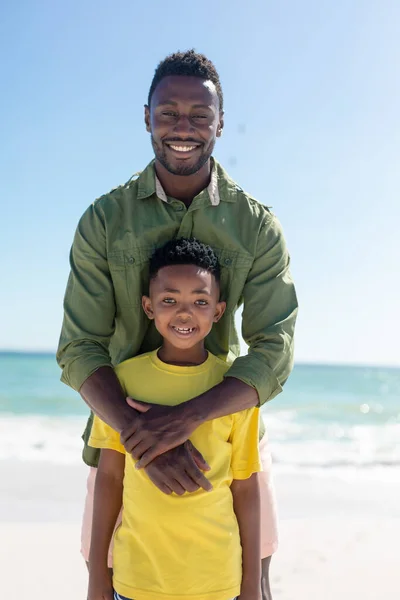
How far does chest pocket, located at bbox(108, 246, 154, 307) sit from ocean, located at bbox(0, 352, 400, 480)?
312 inches

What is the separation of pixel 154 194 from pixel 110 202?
180 mm

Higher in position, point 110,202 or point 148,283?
point 110,202

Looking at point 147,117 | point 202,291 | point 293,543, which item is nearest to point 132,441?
point 202,291

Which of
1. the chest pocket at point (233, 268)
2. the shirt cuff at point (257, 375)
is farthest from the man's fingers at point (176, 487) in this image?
the chest pocket at point (233, 268)

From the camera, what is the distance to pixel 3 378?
2747 centimetres

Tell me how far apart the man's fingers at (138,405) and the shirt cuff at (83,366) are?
0.66 feet

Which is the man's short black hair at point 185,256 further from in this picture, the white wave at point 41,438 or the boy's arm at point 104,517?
the white wave at point 41,438

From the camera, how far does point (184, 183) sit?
2766mm

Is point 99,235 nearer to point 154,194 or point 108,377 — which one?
point 154,194

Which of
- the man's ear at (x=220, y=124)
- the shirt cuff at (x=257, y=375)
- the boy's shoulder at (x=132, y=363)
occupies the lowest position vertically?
the shirt cuff at (x=257, y=375)

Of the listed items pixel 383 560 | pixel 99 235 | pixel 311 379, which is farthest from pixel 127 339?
pixel 311 379

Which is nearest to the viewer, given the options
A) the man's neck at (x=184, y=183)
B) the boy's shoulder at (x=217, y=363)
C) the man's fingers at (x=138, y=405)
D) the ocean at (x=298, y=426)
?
the man's fingers at (x=138, y=405)

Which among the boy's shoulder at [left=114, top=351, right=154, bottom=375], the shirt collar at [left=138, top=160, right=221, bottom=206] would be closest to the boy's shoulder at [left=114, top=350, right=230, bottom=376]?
the boy's shoulder at [left=114, top=351, right=154, bottom=375]

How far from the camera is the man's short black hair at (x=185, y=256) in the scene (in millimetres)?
2471
